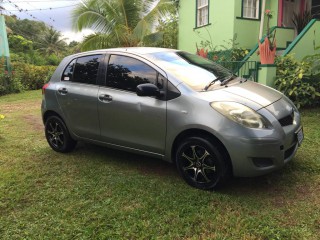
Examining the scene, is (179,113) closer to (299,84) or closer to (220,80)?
(220,80)

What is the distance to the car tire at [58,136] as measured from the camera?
5.23 meters

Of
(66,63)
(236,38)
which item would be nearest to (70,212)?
(66,63)

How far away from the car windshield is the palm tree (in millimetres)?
8679

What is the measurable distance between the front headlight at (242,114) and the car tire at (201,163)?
0.39 metres

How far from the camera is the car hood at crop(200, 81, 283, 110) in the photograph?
11.9 ft

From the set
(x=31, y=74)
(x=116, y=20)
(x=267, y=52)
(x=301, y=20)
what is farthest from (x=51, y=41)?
(x=267, y=52)

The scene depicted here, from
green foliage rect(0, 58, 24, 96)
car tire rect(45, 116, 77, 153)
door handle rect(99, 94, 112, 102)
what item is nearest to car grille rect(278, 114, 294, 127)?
door handle rect(99, 94, 112, 102)

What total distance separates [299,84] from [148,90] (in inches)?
204

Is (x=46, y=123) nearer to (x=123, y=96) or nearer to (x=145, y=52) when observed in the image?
(x=123, y=96)

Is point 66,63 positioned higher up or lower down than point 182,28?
lower down

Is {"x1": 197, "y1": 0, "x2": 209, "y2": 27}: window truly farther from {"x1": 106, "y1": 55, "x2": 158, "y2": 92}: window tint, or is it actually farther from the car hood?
the car hood

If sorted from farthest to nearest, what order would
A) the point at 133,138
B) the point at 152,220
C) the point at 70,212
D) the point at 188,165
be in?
the point at 133,138 → the point at 188,165 → the point at 70,212 → the point at 152,220

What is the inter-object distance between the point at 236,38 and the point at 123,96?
8490mm

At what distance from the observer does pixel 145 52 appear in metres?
4.41
